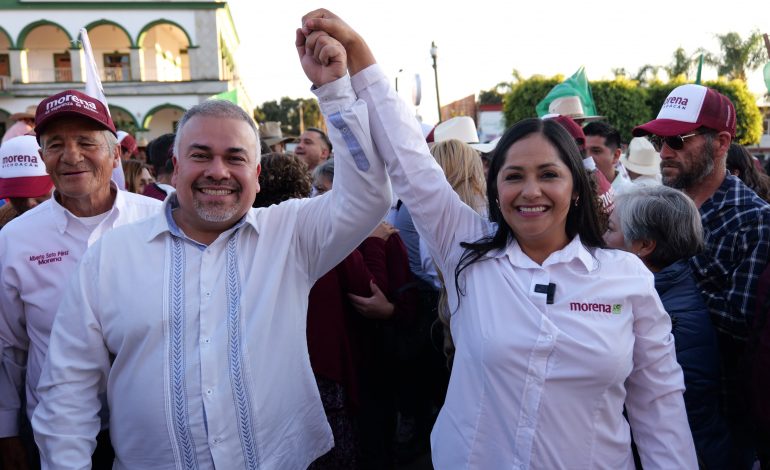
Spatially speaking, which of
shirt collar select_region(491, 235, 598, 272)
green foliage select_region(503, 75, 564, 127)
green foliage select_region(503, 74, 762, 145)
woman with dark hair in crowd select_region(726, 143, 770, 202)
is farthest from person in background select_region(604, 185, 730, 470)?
green foliage select_region(503, 74, 762, 145)

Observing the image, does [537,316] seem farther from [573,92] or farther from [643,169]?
[643,169]

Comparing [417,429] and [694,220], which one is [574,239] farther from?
[417,429]

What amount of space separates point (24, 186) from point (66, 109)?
1441 millimetres

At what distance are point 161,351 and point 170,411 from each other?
Result: 0.63 ft

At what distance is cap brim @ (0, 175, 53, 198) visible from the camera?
3619 millimetres

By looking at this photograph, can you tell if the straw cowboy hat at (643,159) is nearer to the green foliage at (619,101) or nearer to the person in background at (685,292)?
the person in background at (685,292)

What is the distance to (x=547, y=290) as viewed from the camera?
1.93 metres

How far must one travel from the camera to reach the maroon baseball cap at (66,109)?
2516 millimetres

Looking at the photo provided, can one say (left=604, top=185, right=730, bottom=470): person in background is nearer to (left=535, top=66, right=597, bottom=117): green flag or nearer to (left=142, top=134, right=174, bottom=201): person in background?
(left=142, top=134, right=174, bottom=201): person in background

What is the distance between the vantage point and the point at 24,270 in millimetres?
2447

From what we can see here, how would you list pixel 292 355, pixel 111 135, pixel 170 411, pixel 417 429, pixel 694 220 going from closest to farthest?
pixel 170 411 → pixel 292 355 → pixel 694 220 → pixel 111 135 → pixel 417 429

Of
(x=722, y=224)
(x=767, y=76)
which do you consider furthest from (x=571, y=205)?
(x=767, y=76)

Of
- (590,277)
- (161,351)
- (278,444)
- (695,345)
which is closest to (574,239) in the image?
(590,277)

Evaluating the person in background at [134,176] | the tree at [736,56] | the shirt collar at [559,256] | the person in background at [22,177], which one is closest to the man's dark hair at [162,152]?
the person in background at [134,176]
